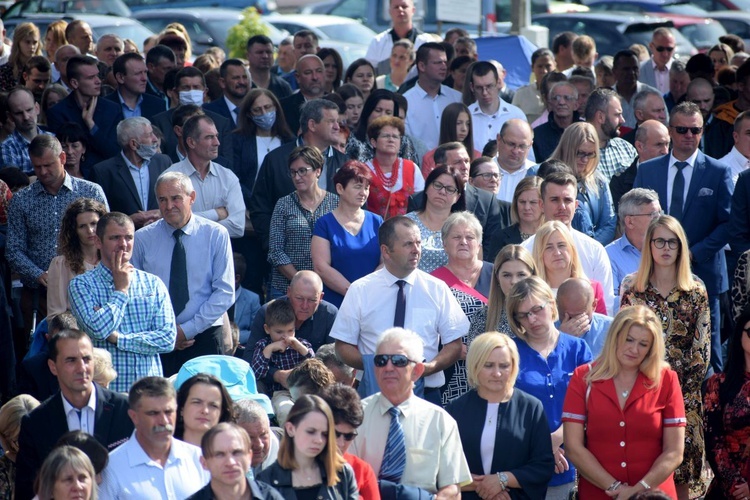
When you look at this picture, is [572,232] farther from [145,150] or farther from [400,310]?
[145,150]

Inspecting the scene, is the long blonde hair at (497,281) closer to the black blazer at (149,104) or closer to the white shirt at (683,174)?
the white shirt at (683,174)

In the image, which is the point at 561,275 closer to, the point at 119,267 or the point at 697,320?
the point at 697,320

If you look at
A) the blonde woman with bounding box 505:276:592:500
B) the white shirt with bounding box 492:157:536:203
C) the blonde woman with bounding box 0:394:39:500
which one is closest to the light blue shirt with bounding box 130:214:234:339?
the blonde woman with bounding box 0:394:39:500

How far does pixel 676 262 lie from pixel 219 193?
385 cm

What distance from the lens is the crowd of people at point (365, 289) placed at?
7656 mm

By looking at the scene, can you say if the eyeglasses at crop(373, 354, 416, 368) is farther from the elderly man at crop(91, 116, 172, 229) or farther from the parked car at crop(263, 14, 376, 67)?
the parked car at crop(263, 14, 376, 67)

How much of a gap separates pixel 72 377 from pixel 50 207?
3.06 m

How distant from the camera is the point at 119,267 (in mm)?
8695

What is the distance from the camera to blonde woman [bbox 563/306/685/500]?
25.9 feet

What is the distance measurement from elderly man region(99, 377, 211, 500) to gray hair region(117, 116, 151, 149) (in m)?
4.01

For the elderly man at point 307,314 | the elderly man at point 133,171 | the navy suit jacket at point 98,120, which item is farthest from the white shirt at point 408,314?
the navy suit jacket at point 98,120

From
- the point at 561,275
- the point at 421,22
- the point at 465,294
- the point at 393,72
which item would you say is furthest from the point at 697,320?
the point at 421,22

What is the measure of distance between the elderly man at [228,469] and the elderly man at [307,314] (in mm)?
2550

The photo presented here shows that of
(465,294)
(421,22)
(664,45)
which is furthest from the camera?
(421,22)
